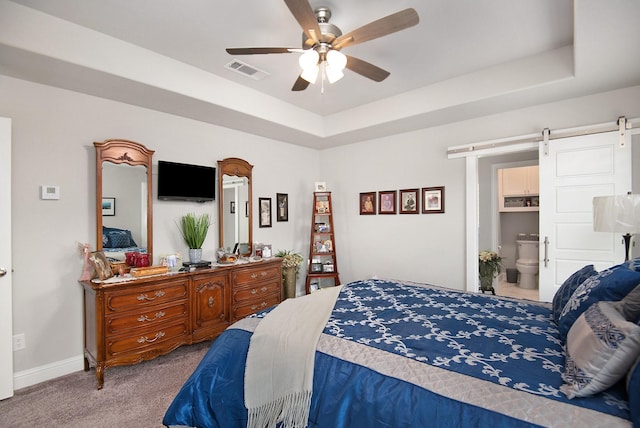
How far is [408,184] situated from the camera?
14.2ft

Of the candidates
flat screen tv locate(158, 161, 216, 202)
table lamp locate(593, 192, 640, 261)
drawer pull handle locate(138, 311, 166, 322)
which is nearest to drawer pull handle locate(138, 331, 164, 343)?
drawer pull handle locate(138, 311, 166, 322)

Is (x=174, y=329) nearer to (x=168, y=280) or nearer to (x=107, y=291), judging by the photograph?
(x=168, y=280)

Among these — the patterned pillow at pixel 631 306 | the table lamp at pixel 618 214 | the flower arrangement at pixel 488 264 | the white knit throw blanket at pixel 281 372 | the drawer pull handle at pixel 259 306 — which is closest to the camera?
the patterned pillow at pixel 631 306

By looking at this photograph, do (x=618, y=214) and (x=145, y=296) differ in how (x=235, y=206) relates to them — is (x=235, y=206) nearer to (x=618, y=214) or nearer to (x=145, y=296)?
(x=145, y=296)

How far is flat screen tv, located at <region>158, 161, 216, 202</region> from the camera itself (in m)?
3.36

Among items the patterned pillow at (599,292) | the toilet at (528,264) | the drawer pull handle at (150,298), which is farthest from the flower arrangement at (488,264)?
the drawer pull handle at (150,298)

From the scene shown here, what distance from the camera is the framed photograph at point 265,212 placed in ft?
14.6

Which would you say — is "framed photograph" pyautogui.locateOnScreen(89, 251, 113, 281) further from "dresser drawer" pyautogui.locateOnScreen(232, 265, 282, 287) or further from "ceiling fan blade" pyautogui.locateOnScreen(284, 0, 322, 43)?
"ceiling fan blade" pyautogui.locateOnScreen(284, 0, 322, 43)

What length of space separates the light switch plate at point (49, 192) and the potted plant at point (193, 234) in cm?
112

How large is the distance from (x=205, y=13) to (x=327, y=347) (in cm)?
237

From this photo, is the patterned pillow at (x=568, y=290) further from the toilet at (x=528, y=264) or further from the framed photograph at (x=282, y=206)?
the toilet at (x=528, y=264)

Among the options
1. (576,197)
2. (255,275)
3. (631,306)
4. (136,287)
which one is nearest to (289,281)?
(255,275)

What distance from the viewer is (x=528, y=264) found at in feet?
17.8

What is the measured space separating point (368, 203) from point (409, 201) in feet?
2.09
